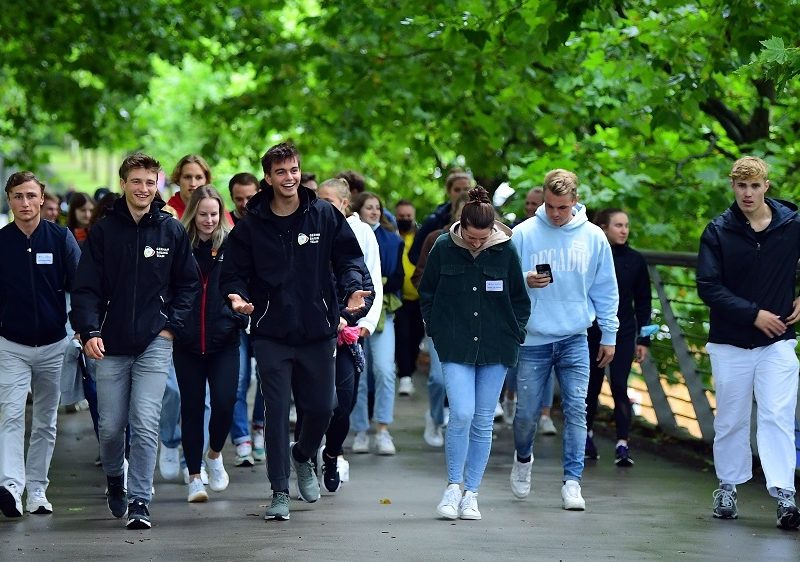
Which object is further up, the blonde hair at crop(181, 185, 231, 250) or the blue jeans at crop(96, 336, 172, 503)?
the blonde hair at crop(181, 185, 231, 250)

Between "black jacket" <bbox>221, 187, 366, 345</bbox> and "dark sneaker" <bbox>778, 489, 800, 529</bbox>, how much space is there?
2.67 m

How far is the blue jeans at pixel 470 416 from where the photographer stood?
9305 millimetres

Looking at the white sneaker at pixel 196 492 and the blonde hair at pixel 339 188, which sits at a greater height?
the blonde hair at pixel 339 188

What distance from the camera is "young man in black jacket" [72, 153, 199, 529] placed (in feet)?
28.6

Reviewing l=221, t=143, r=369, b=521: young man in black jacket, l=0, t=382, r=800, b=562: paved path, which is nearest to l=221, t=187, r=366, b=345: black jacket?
l=221, t=143, r=369, b=521: young man in black jacket

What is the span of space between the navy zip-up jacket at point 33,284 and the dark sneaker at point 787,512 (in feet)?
14.0

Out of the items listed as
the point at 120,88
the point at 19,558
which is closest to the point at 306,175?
the point at 19,558

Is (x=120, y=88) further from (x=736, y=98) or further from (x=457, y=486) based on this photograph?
(x=457, y=486)

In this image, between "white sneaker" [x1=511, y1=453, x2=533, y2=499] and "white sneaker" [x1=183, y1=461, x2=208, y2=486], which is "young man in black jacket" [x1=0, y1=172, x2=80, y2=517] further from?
"white sneaker" [x1=511, y1=453, x2=533, y2=499]

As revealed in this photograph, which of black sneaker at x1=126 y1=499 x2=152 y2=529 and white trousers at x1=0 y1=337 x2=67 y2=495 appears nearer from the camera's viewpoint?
black sneaker at x1=126 y1=499 x2=152 y2=529

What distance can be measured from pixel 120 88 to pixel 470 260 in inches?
602

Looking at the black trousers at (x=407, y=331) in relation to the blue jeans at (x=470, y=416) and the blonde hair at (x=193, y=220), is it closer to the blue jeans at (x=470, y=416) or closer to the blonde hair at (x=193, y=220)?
the blonde hair at (x=193, y=220)

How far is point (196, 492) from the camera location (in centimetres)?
993

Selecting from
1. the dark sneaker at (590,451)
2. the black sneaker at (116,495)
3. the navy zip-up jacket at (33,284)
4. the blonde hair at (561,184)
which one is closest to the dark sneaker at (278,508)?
the black sneaker at (116,495)
